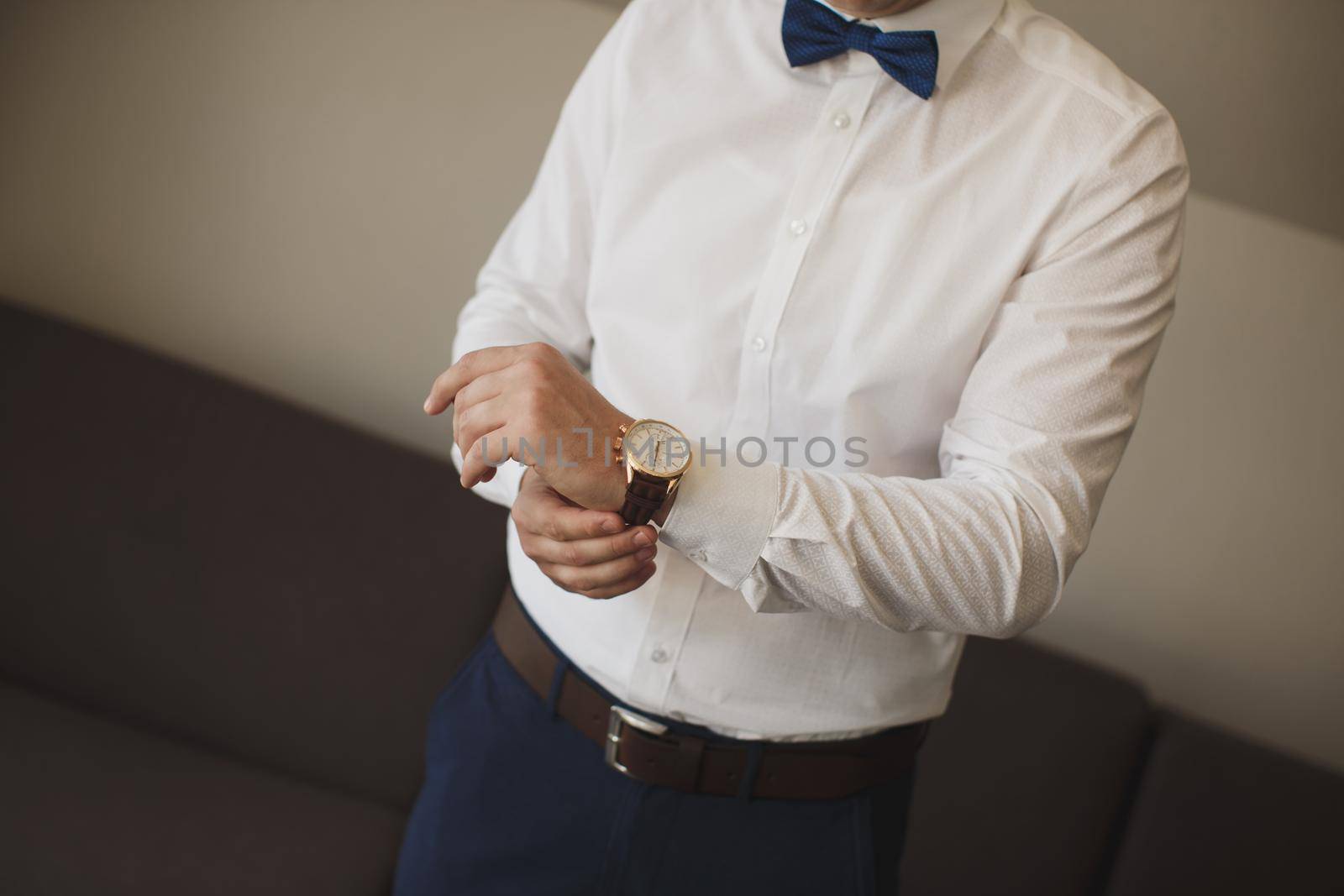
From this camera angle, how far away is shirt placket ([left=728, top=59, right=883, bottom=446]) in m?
0.93

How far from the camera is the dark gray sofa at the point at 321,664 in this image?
1.68m

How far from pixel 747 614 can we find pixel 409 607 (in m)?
0.94

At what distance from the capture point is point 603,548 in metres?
0.79

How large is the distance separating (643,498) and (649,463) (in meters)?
0.03

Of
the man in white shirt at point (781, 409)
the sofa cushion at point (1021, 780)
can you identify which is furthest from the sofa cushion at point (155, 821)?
the sofa cushion at point (1021, 780)

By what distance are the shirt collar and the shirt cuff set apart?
412mm

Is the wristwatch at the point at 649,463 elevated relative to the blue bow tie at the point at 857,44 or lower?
lower

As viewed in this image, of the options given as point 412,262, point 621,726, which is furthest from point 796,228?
point 412,262

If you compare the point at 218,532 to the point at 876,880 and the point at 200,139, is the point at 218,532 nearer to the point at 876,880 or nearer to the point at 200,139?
the point at 200,139

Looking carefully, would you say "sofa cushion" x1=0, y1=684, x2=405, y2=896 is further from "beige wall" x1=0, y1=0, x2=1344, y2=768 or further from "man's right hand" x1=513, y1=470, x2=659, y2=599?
"man's right hand" x1=513, y1=470, x2=659, y2=599

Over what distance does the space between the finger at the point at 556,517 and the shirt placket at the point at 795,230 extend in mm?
194

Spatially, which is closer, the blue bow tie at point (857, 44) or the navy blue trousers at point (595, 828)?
the blue bow tie at point (857, 44)

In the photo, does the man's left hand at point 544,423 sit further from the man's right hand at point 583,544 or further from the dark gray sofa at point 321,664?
the dark gray sofa at point 321,664

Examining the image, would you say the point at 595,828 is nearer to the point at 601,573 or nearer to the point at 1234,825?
the point at 601,573
